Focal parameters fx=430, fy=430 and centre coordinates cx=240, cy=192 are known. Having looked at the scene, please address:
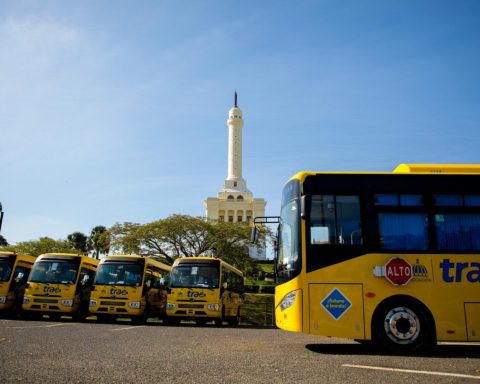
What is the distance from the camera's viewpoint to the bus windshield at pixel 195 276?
51.8ft

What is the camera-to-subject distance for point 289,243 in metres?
8.88

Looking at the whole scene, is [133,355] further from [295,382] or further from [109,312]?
[109,312]

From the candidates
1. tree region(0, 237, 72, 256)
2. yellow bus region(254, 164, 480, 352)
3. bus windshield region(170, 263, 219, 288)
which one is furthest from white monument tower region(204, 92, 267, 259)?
yellow bus region(254, 164, 480, 352)

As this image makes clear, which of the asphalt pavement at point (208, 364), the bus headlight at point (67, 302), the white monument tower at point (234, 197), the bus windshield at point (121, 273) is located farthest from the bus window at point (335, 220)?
the white monument tower at point (234, 197)

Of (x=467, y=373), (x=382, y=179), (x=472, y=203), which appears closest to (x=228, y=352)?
(x=467, y=373)

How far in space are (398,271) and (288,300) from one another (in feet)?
7.13

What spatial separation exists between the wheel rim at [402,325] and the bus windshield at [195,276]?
8.63 meters

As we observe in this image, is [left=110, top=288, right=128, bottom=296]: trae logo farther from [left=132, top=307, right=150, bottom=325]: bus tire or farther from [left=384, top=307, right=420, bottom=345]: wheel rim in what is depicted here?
[left=384, top=307, right=420, bottom=345]: wheel rim

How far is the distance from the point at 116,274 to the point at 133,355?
32.6 ft

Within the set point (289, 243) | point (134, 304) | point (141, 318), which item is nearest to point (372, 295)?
point (289, 243)

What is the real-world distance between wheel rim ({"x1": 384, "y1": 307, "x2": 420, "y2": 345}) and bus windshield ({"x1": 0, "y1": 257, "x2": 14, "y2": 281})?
14780 millimetres

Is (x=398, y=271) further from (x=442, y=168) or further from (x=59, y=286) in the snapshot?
(x=59, y=286)

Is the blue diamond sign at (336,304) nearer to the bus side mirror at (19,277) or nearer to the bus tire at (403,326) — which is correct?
the bus tire at (403,326)

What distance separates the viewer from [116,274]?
16109 millimetres
